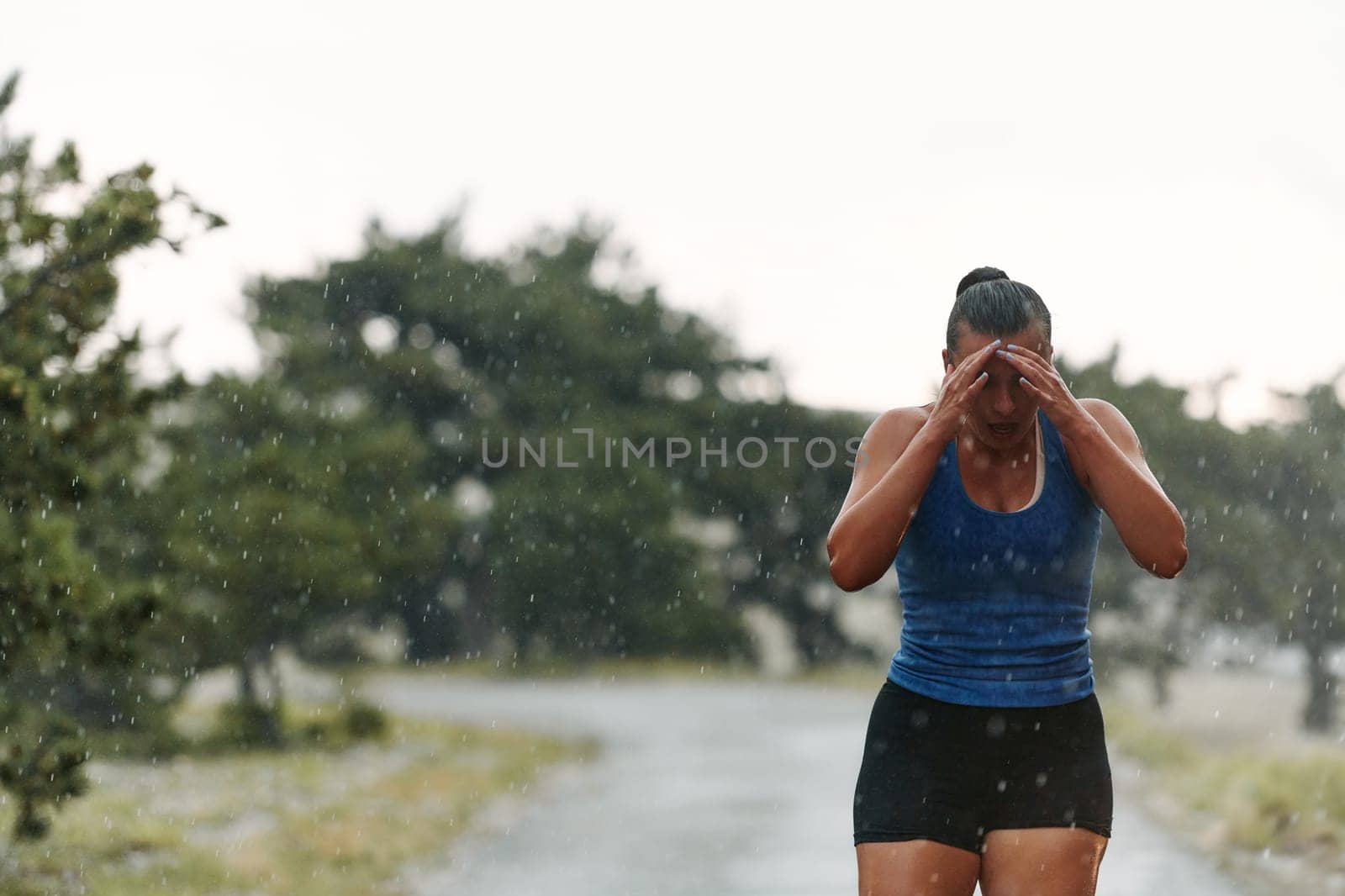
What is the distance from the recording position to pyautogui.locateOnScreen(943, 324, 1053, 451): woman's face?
7.58ft

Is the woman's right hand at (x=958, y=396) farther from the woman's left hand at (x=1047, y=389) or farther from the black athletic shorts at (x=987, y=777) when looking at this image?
the black athletic shorts at (x=987, y=777)

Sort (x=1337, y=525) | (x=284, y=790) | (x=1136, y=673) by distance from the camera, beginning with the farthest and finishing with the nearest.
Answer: (x=1136, y=673) → (x=1337, y=525) → (x=284, y=790)

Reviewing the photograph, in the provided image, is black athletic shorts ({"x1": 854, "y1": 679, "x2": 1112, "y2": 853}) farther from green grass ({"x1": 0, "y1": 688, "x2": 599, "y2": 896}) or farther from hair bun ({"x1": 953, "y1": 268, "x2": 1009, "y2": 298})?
green grass ({"x1": 0, "y1": 688, "x2": 599, "y2": 896})

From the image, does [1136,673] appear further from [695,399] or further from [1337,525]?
[695,399]

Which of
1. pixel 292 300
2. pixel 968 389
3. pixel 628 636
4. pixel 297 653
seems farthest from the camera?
pixel 628 636

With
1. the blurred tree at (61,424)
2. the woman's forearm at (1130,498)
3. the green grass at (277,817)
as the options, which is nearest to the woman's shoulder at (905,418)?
the woman's forearm at (1130,498)

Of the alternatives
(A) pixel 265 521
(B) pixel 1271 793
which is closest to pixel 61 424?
(B) pixel 1271 793

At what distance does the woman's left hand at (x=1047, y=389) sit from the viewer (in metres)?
2.26

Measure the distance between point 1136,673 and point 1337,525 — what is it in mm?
3502

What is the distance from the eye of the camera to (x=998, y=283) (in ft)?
7.75

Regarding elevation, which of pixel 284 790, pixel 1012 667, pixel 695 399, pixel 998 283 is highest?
pixel 695 399

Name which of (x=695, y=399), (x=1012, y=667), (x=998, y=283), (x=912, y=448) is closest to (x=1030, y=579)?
(x=1012, y=667)

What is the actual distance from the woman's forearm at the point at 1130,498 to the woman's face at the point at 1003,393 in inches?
3.6

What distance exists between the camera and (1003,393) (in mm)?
2316
